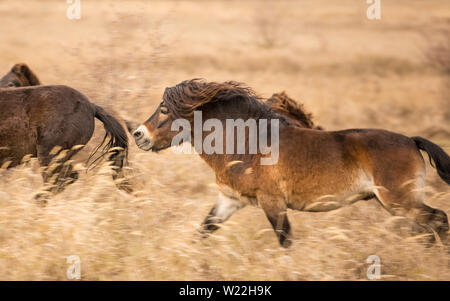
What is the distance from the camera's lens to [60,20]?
850 inches

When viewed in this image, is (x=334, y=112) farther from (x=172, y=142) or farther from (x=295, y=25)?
(x=295, y=25)

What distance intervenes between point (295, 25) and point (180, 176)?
17591 millimetres

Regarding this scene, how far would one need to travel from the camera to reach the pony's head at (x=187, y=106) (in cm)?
461

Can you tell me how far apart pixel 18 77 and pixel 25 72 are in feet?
0.34

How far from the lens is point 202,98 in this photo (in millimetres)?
4605

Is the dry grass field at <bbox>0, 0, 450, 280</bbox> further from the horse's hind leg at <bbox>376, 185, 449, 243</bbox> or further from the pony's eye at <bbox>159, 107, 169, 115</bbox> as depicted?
the pony's eye at <bbox>159, 107, 169, 115</bbox>

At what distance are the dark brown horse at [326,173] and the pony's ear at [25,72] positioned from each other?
254 cm

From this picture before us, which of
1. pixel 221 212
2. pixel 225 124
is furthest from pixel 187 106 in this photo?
pixel 221 212

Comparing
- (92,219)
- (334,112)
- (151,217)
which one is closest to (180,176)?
(151,217)

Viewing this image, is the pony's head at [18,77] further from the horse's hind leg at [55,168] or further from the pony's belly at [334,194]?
the pony's belly at [334,194]

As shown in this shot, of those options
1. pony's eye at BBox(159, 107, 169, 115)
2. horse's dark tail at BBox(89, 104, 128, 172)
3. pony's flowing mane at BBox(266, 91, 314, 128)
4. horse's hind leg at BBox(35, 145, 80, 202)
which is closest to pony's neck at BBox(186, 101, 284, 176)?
pony's eye at BBox(159, 107, 169, 115)

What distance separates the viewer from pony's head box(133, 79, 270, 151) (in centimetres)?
461

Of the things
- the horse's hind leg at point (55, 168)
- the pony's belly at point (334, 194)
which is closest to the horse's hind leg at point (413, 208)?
the pony's belly at point (334, 194)

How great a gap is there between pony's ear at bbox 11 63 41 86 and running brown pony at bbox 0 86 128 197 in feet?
3.19
